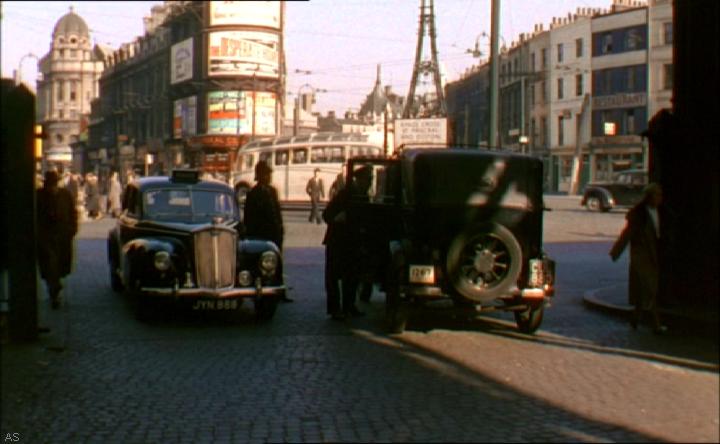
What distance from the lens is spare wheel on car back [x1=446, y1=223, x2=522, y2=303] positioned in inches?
277

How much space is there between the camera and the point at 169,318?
10.5 m

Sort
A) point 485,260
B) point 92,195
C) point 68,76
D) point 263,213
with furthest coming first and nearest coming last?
point 92,195 < point 263,213 < point 485,260 < point 68,76

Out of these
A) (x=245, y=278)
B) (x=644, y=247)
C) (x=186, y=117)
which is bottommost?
(x=245, y=278)

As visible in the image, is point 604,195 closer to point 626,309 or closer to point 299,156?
point 299,156

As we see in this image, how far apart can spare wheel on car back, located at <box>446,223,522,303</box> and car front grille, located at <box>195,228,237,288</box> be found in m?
3.29

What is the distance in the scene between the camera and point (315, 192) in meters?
27.5

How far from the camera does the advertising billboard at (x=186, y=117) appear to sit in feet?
121

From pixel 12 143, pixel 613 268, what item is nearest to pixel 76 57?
pixel 12 143

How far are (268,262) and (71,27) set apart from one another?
8.63 metres

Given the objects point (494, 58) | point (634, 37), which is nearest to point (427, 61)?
point (494, 58)

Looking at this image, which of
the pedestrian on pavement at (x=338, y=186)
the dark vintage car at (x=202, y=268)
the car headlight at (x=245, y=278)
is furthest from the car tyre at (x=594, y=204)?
the car headlight at (x=245, y=278)

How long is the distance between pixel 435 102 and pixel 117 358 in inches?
243

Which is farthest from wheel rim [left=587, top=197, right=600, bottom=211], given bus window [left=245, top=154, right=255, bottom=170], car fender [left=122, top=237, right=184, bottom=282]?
car fender [left=122, top=237, right=184, bottom=282]

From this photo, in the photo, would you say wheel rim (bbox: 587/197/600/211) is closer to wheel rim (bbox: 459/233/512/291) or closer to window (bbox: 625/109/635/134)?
window (bbox: 625/109/635/134)
